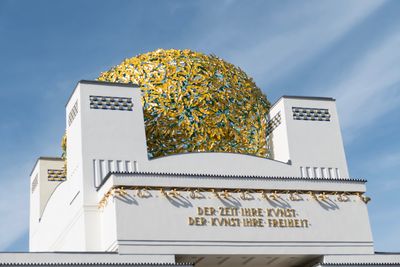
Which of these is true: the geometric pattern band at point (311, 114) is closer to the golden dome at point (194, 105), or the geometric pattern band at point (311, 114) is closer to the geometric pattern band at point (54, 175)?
the golden dome at point (194, 105)

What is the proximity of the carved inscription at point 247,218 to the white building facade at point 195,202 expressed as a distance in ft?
0.08

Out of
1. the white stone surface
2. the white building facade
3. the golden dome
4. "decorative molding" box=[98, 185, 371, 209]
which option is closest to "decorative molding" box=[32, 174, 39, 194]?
the white stone surface

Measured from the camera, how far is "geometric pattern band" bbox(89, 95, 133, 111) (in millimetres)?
18641

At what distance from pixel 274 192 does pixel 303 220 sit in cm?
96

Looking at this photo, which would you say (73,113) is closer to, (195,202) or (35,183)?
(195,202)

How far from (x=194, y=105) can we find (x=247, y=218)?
3.34 meters

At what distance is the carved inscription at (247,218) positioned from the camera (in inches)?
684

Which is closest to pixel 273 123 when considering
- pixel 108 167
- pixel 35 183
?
pixel 108 167

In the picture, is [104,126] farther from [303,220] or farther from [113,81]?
[303,220]

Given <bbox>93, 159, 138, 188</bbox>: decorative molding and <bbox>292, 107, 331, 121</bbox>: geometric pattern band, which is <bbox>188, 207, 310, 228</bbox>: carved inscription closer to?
<bbox>93, 159, 138, 188</bbox>: decorative molding

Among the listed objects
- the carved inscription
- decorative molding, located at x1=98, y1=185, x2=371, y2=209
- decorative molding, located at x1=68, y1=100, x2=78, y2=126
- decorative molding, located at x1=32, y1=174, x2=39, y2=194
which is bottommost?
the carved inscription

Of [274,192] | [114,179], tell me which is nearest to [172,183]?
[114,179]

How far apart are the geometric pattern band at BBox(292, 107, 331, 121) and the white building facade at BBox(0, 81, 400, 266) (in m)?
0.46

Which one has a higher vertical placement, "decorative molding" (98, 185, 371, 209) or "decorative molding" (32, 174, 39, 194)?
"decorative molding" (32, 174, 39, 194)
